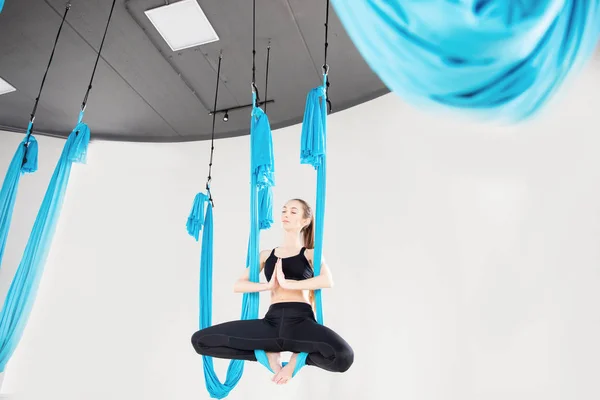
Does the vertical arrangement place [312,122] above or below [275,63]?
below

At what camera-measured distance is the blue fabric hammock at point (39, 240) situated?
102 inches

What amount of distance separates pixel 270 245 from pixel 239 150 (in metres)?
1.15

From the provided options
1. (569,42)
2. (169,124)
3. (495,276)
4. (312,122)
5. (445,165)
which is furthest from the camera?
(169,124)

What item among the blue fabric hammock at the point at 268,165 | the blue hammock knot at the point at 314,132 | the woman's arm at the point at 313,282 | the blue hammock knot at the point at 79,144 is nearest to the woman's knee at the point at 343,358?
the blue fabric hammock at the point at 268,165

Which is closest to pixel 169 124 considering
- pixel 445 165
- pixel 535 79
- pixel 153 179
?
pixel 153 179

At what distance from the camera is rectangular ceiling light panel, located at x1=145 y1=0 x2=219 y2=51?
9.73 feet

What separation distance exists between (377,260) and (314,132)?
1.59 meters

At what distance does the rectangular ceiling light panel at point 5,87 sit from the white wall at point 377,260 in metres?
0.70

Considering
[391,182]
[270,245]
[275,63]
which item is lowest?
[270,245]

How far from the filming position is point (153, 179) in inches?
179

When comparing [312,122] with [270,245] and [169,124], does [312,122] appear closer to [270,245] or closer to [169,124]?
[270,245]

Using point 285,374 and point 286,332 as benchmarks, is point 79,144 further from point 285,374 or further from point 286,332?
point 285,374

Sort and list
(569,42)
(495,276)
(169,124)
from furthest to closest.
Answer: (169,124)
(495,276)
(569,42)

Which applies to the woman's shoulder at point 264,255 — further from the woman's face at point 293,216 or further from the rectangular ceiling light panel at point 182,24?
the rectangular ceiling light panel at point 182,24
